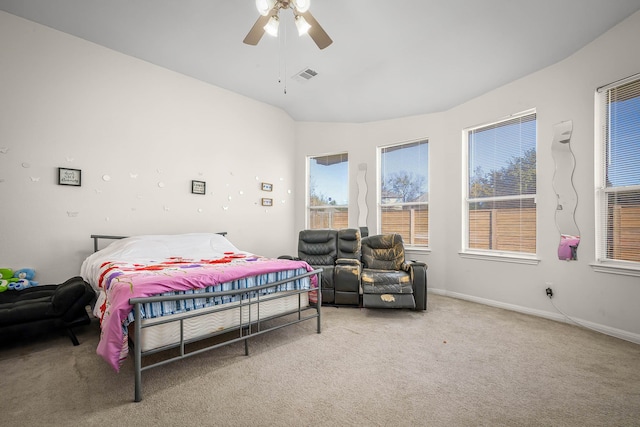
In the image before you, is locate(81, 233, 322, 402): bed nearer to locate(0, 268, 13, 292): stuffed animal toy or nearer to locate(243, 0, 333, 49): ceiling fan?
locate(0, 268, 13, 292): stuffed animal toy

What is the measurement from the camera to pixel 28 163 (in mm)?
3158

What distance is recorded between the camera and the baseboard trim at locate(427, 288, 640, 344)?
2.74 meters

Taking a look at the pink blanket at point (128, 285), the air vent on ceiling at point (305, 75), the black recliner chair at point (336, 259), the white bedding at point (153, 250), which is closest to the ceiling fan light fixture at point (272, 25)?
the air vent on ceiling at point (305, 75)

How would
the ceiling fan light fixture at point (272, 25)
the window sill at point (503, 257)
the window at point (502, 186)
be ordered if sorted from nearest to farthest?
1. the ceiling fan light fixture at point (272, 25)
2. the window sill at point (503, 257)
3. the window at point (502, 186)

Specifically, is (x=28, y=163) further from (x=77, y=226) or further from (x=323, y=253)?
(x=323, y=253)

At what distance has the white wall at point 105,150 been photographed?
3119 mm

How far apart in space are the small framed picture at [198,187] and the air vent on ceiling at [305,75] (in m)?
2.12

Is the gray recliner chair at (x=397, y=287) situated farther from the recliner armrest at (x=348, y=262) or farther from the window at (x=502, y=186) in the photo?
the window at (x=502, y=186)

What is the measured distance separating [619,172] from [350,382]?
3303 millimetres

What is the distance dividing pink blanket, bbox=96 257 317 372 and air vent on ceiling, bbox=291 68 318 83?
2.84 meters

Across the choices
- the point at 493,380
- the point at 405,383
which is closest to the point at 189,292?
the point at 405,383

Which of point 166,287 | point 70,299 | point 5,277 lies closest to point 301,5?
point 166,287

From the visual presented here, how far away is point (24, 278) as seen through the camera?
10.00ft

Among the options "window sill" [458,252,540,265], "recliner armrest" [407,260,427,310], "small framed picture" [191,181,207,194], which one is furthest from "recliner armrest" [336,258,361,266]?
"small framed picture" [191,181,207,194]
